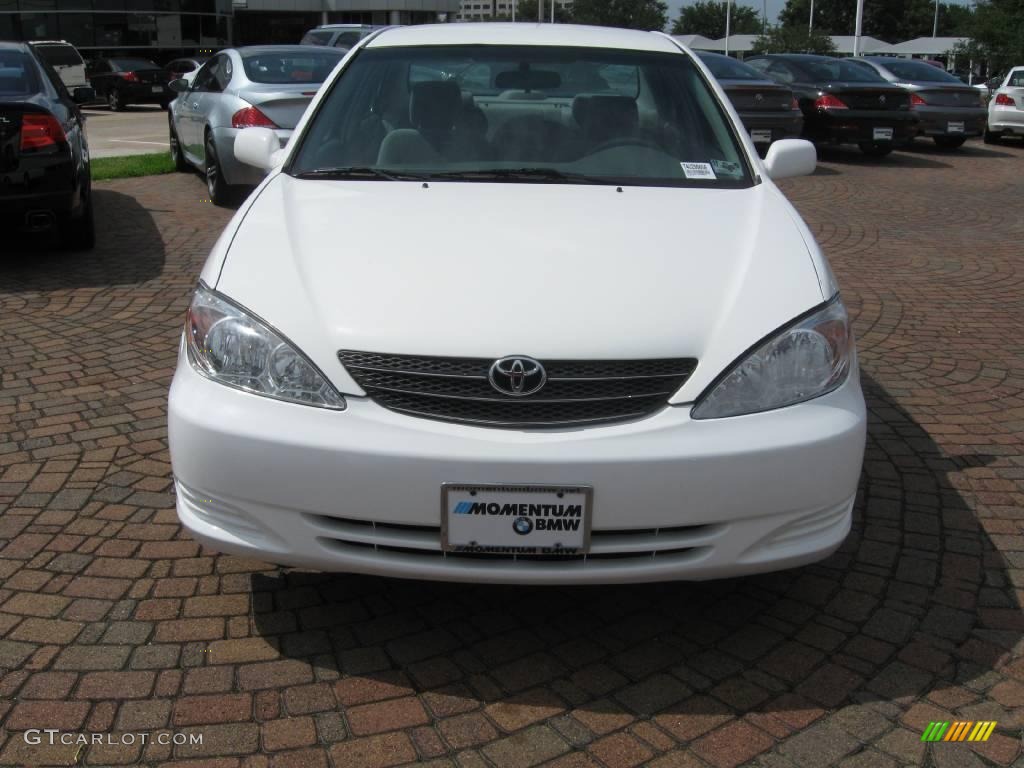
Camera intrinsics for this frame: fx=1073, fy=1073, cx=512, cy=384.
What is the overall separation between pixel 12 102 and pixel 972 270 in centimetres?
709

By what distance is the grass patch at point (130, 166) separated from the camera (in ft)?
39.9

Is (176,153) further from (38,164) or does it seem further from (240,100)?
(38,164)

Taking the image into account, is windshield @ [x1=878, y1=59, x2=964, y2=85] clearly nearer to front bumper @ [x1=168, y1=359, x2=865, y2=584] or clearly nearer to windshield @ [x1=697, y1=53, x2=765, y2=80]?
windshield @ [x1=697, y1=53, x2=765, y2=80]

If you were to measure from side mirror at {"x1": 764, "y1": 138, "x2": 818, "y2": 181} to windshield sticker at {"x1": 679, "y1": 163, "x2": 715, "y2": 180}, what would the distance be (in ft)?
1.80

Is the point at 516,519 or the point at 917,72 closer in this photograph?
the point at 516,519

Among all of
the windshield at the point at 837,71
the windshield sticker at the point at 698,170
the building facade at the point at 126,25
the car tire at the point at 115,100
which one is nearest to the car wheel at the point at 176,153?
the windshield sticker at the point at 698,170

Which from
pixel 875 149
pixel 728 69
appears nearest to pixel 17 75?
pixel 728 69

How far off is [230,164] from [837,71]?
11.2m

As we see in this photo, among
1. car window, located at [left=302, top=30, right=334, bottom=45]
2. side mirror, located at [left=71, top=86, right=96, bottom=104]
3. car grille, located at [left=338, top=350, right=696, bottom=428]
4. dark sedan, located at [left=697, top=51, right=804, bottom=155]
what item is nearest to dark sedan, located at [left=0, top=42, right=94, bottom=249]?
side mirror, located at [left=71, top=86, right=96, bottom=104]

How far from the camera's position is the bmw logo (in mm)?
2656

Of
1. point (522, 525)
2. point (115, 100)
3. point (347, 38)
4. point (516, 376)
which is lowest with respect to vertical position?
point (522, 525)

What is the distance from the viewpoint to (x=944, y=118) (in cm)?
1692

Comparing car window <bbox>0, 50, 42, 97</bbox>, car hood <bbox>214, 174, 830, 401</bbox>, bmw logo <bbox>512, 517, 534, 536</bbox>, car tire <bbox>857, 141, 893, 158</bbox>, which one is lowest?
bmw logo <bbox>512, 517, 534, 536</bbox>

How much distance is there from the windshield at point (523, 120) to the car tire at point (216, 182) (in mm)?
5883
